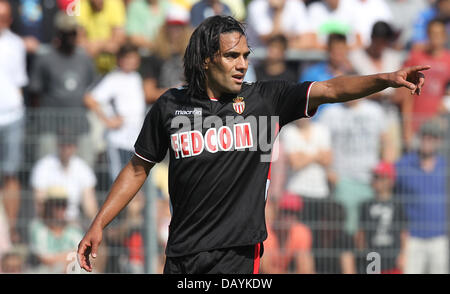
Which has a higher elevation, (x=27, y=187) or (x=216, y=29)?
(x=216, y=29)

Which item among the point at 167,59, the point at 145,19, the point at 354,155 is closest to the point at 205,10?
the point at 145,19

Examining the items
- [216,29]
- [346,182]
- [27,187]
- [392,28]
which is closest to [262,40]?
[392,28]

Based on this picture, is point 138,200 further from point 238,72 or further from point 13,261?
point 238,72

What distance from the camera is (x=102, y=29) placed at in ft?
39.1

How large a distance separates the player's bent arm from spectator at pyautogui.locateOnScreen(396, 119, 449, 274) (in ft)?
14.0

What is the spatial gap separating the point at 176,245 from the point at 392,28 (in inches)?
287

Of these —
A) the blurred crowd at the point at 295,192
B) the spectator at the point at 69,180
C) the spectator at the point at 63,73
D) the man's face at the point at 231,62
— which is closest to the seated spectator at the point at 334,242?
the blurred crowd at the point at 295,192

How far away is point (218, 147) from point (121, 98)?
204 inches

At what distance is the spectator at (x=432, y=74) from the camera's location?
11125 mm

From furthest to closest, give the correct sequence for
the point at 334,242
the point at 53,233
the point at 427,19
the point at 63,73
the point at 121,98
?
the point at 427,19
the point at 63,73
the point at 121,98
the point at 53,233
the point at 334,242

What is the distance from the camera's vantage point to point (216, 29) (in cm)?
602

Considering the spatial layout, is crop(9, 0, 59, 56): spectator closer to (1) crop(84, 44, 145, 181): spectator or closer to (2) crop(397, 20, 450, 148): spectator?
(1) crop(84, 44, 145, 181): spectator

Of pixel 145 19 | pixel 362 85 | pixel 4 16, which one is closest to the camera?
pixel 362 85

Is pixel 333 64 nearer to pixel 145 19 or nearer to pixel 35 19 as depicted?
pixel 145 19
